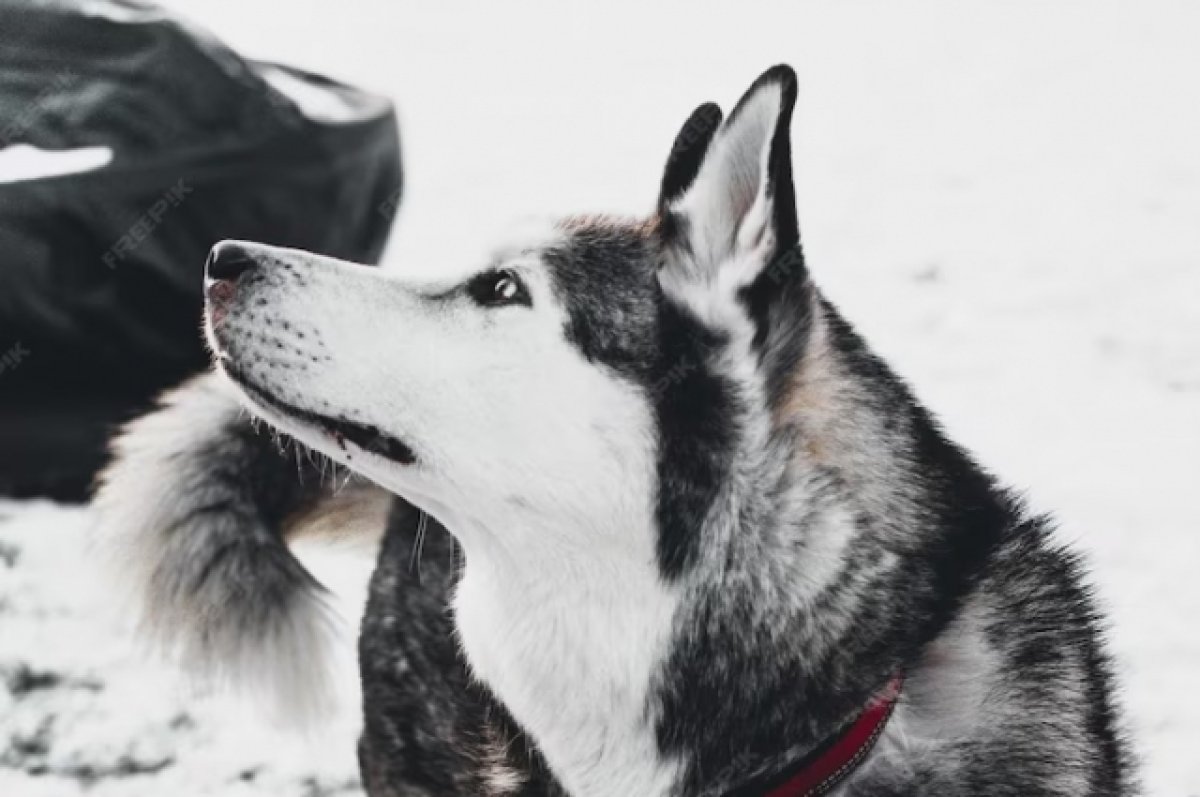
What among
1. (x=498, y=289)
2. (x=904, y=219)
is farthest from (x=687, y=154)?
(x=904, y=219)

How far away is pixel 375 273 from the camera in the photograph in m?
1.96

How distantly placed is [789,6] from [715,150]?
5.39 meters

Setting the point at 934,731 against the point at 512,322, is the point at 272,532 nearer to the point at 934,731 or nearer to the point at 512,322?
the point at 512,322

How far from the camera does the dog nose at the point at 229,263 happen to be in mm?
1906

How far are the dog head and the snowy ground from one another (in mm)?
690

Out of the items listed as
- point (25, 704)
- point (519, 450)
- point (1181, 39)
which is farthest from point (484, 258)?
point (1181, 39)

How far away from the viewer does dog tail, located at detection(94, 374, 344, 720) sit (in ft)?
7.94

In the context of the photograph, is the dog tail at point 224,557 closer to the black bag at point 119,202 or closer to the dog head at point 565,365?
the dog head at point 565,365

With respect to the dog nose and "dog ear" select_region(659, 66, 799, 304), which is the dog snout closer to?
the dog nose

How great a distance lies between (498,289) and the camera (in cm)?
189

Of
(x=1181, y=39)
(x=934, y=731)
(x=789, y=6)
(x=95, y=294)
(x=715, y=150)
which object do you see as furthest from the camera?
(x=789, y=6)

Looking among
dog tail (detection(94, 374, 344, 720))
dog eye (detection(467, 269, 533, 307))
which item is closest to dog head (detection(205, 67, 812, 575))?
dog eye (detection(467, 269, 533, 307))

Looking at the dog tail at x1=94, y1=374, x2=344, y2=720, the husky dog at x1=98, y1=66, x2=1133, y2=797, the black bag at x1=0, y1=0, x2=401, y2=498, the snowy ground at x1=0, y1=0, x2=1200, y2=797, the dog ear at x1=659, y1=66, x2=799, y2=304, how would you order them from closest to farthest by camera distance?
1. the dog ear at x1=659, y1=66, x2=799, y2=304
2. the husky dog at x1=98, y1=66, x2=1133, y2=797
3. the dog tail at x1=94, y1=374, x2=344, y2=720
4. the snowy ground at x1=0, y1=0, x2=1200, y2=797
5. the black bag at x1=0, y1=0, x2=401, y2=498

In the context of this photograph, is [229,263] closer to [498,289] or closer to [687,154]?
[498,289]
